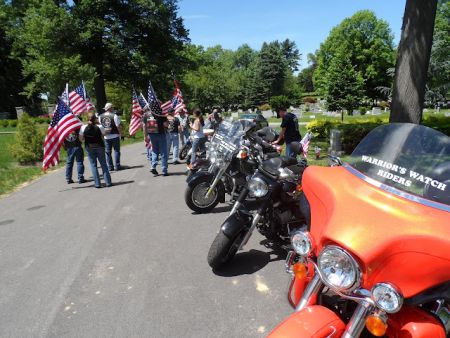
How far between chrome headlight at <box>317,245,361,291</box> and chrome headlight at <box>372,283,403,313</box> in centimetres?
10

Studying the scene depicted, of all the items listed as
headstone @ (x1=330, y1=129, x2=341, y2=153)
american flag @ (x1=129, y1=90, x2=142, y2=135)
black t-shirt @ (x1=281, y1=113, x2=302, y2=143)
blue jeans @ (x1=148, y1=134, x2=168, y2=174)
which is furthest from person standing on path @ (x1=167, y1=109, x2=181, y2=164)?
headstone @ (x1=330, y1=129, x2=341, y2=153)

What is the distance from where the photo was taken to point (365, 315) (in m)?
1.92

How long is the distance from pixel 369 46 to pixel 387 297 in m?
64.0

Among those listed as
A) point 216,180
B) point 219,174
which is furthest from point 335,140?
point 216,180

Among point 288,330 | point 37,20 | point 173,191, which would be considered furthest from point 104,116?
point 37,20

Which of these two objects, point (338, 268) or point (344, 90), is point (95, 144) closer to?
point (338, 268)

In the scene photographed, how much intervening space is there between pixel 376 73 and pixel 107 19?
4324cm

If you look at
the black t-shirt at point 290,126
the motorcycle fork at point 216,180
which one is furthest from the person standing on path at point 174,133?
the motorcycle fork at point 216,180

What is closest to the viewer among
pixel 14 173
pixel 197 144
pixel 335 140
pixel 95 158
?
pixel 335 140

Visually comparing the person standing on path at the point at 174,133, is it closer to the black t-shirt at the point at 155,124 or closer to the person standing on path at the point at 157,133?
the person standing on path at the point at 157,133

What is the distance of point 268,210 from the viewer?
4105 mm

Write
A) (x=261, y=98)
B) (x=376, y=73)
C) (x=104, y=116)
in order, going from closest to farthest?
1. (x=104, y=116)
2. (x=376, y=73)
3. (x=261, y=98)

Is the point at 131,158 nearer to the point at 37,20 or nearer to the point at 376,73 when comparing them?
the point at 37,20

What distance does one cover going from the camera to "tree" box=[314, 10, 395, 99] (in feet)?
185
